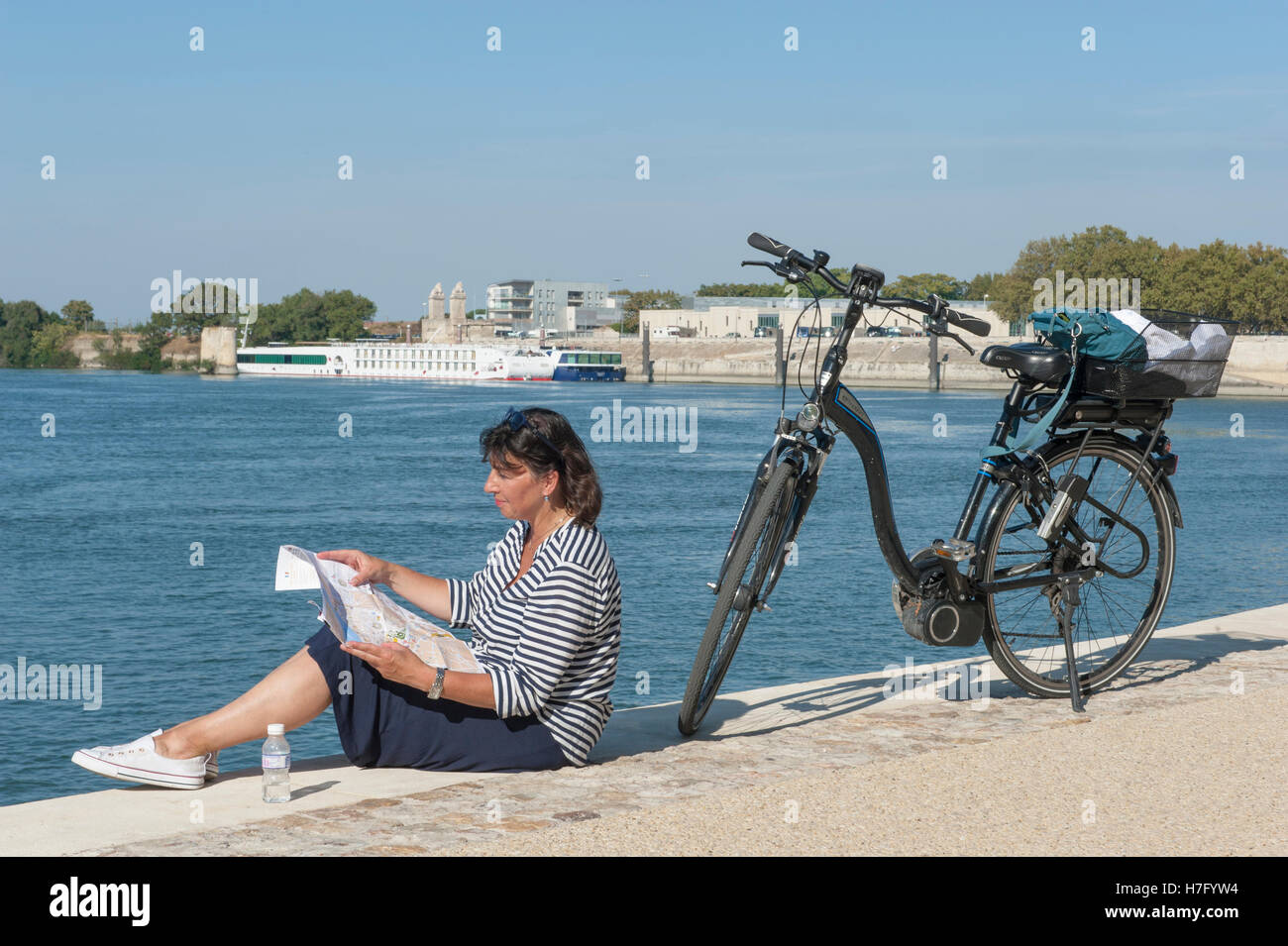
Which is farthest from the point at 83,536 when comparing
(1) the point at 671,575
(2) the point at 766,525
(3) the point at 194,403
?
(3) the point at 194,403

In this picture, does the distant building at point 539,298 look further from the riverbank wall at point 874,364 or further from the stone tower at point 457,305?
the riverbank wall at point 874,364

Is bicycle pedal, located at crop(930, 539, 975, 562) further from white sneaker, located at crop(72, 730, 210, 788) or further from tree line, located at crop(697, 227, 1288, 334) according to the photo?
tree line, located at crop(697, 227, 1288, 334)

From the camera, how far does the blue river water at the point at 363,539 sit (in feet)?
40.0

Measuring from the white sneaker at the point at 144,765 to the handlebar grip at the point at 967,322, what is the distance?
2890mm

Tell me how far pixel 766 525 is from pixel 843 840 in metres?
1.34

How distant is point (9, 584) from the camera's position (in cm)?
1873

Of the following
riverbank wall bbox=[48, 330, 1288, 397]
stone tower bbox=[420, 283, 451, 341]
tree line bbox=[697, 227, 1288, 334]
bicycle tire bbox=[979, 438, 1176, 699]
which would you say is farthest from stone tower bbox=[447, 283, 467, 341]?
bicycle tire bbox=[979, 438, 1176, 699]

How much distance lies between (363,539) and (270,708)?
63.4 ft

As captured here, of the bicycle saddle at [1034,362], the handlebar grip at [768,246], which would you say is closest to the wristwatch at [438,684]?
the handlebar grip at [768,246]

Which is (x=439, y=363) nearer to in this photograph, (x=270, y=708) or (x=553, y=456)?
(x=553, y=456)

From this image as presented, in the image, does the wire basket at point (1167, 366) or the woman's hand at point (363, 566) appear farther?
the wire basket at point (1167, 366)

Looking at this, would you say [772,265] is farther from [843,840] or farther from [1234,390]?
[1234,390]
